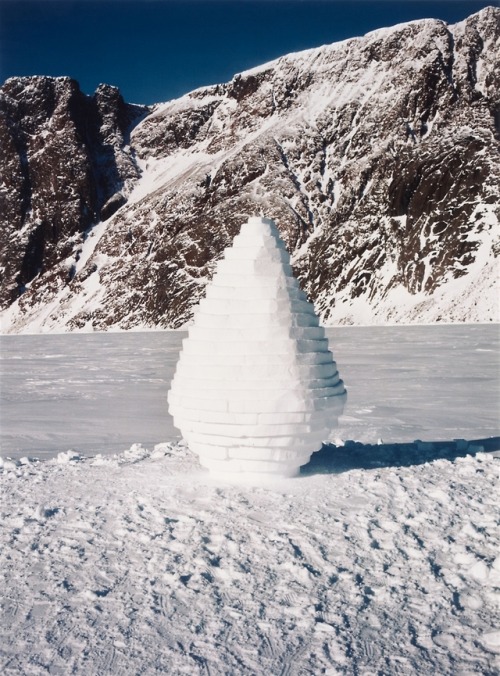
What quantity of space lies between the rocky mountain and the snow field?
5841cm

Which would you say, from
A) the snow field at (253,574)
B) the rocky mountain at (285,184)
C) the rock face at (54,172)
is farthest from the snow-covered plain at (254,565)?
the rock face at (54,172)

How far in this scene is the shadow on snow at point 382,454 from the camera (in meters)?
7.72

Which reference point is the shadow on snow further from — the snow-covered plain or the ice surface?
the ice surface

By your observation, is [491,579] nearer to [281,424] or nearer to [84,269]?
[281,424]

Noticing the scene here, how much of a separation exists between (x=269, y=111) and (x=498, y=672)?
126 metres

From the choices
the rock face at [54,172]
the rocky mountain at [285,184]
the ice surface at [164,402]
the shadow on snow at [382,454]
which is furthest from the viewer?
the rock face at [54,172]

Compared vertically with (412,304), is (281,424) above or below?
above

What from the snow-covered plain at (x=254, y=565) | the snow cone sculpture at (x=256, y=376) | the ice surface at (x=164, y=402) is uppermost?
the snow cone sculpture at (x=256, y=376)

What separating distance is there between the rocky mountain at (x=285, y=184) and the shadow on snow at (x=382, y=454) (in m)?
55.4

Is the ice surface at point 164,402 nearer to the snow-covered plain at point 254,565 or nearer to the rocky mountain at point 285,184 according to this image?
the snow-covered plain at point 254,565

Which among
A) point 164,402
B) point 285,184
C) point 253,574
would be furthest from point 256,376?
point 285,184

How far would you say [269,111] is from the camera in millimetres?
121625

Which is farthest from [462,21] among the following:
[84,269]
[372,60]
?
[84,269]

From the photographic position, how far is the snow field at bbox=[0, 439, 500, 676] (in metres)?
3.86
